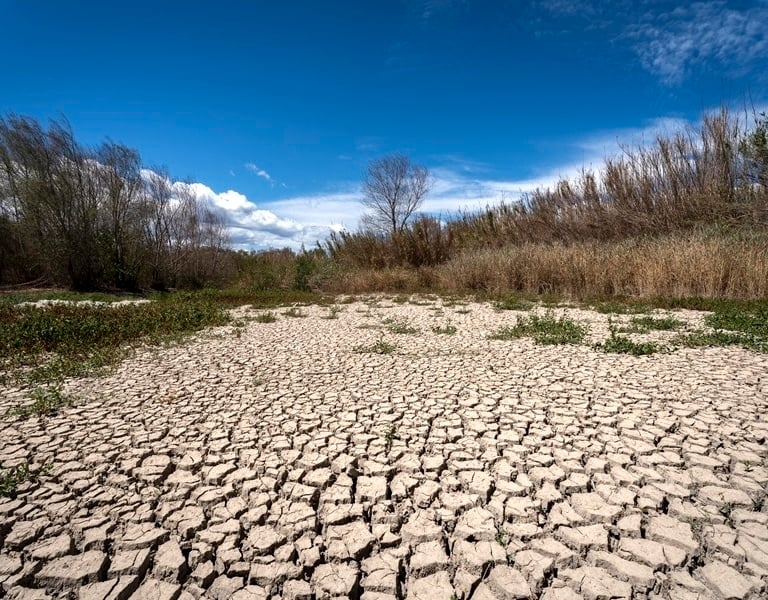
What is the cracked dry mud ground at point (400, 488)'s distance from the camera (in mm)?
1736

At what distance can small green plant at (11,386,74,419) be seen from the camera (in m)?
3.51

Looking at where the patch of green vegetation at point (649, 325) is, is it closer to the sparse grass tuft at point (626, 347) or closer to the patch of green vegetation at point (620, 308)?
the sparse grass tuft at point (626, 347)

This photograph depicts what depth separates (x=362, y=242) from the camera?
19.7 m

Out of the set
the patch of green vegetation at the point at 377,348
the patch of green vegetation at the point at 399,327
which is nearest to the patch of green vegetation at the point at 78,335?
the patch of green vegetation at the point at 377,348

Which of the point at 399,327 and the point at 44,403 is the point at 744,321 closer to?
the point at 399,327

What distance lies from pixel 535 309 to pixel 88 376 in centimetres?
869

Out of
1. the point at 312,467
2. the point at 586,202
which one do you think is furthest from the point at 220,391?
the point at 586,202

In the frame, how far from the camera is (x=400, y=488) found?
7.70 feet

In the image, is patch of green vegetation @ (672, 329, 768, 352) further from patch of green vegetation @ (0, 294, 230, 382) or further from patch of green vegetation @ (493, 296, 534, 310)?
patch of green vegetation @ (0, 294, 230, 382)

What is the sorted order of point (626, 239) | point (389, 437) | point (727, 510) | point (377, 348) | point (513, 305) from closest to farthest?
point (727, 510) → point (389, 437) → point (377, 348) → point (513, 305) → point (626, 239)

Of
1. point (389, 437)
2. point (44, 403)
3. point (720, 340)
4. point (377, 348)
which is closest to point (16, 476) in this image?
point (44, 403)

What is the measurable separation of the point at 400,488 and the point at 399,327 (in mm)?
5052

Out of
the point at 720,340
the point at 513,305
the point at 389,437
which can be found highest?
the point at 513,305

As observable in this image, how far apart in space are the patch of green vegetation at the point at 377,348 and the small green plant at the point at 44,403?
130 inches
